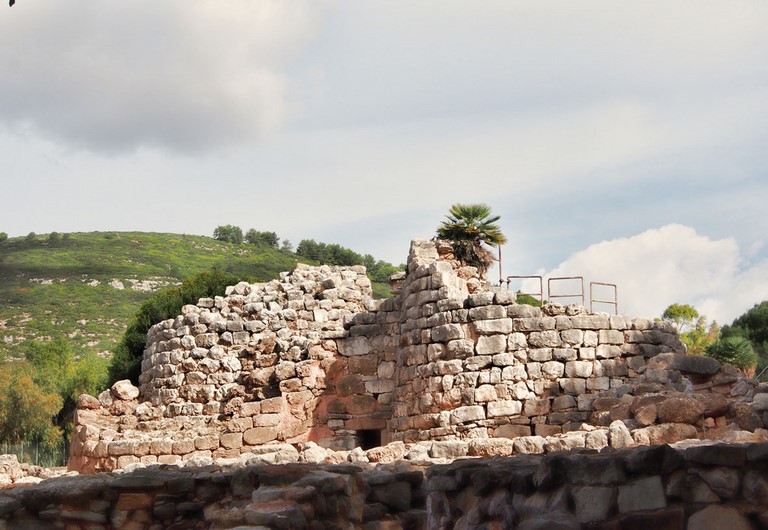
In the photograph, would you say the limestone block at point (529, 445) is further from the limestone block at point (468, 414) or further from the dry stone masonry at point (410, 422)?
the limestone block at point (468, 414)

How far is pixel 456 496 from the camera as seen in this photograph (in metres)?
5.54

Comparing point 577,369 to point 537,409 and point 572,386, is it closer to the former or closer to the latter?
point 572,386

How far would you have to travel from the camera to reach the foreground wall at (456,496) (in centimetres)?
419

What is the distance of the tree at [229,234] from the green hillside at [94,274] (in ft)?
4.96

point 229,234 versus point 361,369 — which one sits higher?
point 229,234

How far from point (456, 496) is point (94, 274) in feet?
192

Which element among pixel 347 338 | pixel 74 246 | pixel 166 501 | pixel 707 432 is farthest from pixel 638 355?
pixel 74 246

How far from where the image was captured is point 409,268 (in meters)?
16.9

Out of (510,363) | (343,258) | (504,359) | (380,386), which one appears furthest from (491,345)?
(343,258)

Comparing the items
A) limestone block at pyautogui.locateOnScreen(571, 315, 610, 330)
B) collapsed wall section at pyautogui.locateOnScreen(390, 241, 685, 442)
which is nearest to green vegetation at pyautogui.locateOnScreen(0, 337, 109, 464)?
collapsed wall section at pyautogui.locateOnScreen(390, 241, 685, 442)

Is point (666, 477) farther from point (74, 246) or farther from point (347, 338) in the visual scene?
point (74, 246)

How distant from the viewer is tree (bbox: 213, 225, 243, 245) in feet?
246

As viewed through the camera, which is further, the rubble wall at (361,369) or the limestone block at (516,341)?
the limestone block at (516,341)

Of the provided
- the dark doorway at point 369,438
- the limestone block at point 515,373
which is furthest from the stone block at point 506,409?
the dark doorway at point 369,438
